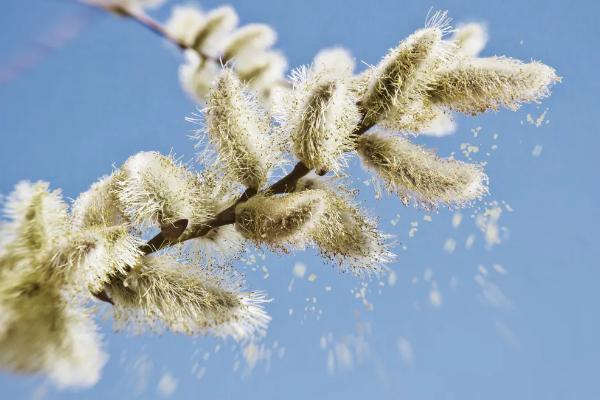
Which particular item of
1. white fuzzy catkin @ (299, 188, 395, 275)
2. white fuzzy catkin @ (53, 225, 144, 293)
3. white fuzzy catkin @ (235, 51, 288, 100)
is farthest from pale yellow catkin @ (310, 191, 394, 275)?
white fuzzy catkin @ (235, 51, 288, 100)

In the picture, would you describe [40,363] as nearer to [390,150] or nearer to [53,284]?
[53,284]

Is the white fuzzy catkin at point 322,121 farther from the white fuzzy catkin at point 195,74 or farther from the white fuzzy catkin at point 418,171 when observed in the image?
the white fuzzy catkin at point 195,74

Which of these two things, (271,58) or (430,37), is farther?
(271,58)

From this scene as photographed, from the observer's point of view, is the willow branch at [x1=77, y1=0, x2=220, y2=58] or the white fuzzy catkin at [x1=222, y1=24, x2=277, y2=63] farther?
the white fuzzy catkin at [x1=222, y1=24, x2=277, y2=63]

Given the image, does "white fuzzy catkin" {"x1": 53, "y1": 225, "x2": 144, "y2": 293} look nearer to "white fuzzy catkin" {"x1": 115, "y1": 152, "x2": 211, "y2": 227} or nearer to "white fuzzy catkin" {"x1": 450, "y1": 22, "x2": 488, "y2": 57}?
"white fuzzy catkin" {"x1": 115, "y1": 152, "x2": 211, "y2": 227}

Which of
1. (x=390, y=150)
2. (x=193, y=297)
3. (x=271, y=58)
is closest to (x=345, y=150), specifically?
(x=390, y=150)

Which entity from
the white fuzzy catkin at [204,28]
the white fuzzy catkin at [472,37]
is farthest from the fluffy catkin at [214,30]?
the white fuzzy catkin at [472,37]

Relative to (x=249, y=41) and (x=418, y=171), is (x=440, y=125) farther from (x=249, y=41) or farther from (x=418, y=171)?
(x=249, y=41)
